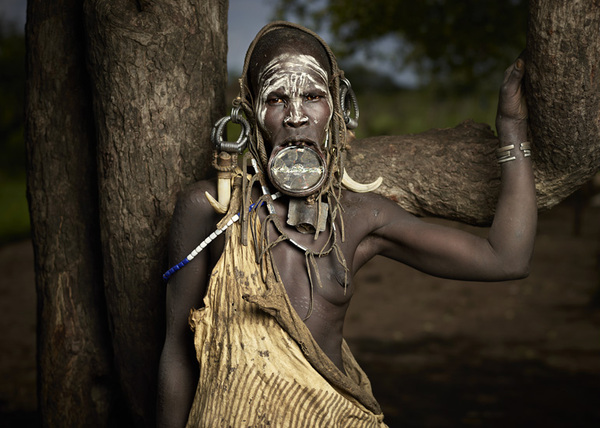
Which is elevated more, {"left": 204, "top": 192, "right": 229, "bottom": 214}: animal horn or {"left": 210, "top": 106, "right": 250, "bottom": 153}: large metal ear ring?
{"left": 210, "top": 106, "right": 250, "bottom": 153}: large metal ear ring

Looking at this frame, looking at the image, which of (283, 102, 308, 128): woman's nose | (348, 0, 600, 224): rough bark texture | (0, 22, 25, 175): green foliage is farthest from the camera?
(0, 22, 25, 175): green foliage

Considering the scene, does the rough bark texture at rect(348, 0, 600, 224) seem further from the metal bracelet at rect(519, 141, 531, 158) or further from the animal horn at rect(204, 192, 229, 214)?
the animal horn at rect(204, 192, 229, 214)

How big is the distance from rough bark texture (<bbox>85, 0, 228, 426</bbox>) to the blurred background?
2.74 m

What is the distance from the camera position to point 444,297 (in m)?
8.23

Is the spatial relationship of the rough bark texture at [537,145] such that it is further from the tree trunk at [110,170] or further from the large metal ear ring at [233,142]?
the tree trunk at [110,170]

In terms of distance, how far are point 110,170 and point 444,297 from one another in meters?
5.95

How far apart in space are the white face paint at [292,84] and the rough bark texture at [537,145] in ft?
1.90

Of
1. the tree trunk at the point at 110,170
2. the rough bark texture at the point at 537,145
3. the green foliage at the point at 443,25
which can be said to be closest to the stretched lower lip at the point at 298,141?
the rough bark texture at the point at 537,145

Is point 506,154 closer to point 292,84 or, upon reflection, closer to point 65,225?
point 292,84

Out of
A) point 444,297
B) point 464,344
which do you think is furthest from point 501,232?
point 444,297

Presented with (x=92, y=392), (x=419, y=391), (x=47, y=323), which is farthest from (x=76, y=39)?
(x=419, y=391)

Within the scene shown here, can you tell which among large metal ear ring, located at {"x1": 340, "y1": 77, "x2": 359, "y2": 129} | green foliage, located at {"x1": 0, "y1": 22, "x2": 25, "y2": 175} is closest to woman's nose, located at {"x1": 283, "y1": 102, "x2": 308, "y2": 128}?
large metal ear ring, located at {"x1": 340, "y1": 77, "x2": 359, "y2": 129}

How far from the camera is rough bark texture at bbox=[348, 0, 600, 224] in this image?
7.73ft

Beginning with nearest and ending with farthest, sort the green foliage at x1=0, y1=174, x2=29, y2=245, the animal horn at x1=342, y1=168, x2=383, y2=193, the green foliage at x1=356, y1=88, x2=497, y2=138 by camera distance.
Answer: the animal horn at x1=342, y1=168, x2=383, y2=193
the green foliage at x1=0, y1=174, x2=29, y2=245
the green foliage at x1=356, y1=88, x2=497, y2=138
